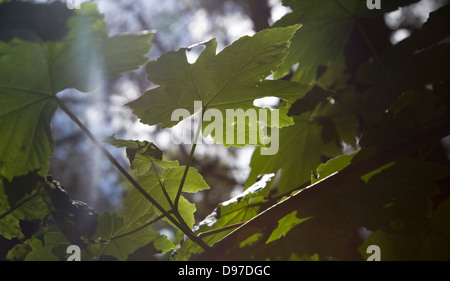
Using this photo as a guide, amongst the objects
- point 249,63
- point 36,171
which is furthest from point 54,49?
point 249,63

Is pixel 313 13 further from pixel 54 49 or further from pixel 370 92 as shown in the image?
pixel 54 49

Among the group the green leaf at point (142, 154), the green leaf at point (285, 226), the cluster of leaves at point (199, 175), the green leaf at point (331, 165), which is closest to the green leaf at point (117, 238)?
the cluster of leaves at point (199, 175)

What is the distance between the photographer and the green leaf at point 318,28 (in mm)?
763

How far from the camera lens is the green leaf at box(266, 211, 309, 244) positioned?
2.07 ft

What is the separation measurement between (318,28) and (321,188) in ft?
1.49

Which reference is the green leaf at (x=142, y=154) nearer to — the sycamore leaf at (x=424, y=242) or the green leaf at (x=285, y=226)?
the green leaf at (x=285, y=226)

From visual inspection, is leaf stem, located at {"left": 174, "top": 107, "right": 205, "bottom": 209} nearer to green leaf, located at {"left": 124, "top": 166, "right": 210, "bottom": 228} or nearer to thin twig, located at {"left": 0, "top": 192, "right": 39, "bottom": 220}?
green leaf, located at {"left": 124, "top": 166, "right": 210, "bottom": 228}

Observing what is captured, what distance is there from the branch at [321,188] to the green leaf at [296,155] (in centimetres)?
32

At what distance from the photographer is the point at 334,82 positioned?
104 centimetres

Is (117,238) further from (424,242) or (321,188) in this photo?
(424,242)

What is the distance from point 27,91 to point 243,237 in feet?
1.44

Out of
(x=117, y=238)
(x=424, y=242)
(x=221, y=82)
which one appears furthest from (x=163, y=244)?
(x=424, y=242)

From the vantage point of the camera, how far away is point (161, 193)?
0.62 m

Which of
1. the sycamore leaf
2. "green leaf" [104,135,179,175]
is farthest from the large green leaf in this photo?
the sycamore leaf
